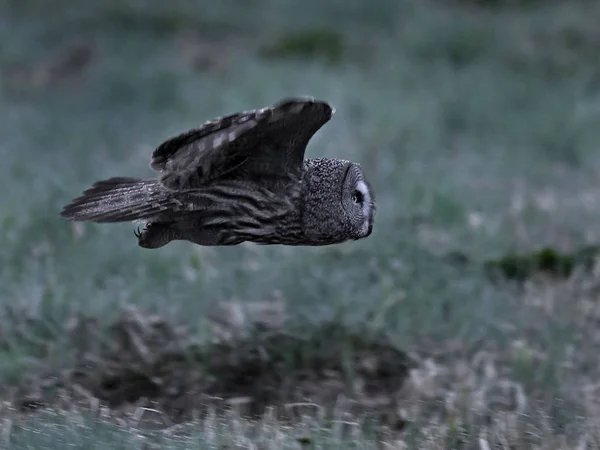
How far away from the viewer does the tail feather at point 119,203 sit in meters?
4.23

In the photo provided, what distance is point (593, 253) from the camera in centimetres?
637

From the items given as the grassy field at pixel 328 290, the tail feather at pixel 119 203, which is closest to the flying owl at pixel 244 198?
the tail feather at pixel 119 203

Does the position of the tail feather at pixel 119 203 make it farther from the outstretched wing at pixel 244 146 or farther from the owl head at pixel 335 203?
the owl head at pixel 335 203

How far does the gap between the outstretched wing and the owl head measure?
11cm

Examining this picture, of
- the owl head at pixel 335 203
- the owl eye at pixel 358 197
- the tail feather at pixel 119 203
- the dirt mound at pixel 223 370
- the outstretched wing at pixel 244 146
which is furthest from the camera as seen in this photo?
the dirt mound at pixel 223 370

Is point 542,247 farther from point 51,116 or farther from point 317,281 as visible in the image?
point 51,116

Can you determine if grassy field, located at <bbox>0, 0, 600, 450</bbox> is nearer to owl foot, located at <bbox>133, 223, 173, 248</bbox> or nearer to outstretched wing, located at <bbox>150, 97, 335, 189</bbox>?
owl foot, located at <bbox>133, 223, 173, 248</bbox>

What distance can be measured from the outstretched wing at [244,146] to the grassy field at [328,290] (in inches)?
39.3

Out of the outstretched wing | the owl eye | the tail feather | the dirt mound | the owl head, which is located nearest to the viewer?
the outstretched wing

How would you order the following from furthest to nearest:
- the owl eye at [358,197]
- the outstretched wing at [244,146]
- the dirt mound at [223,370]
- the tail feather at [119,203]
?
the dirt mound at [223,370], the owl eye at [358,197], the tail feather at [119,203], the outstretched wing at [244,146]

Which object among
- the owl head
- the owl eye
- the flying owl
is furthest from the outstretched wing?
the owl eye

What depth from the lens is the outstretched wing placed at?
4.03 m

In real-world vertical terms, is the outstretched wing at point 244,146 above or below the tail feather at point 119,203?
above

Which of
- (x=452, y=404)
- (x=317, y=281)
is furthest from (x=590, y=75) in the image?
(x=452, y=404)
